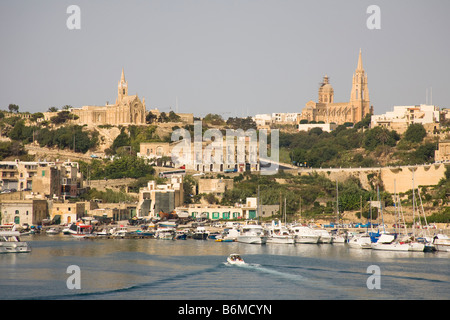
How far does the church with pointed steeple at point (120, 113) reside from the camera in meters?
77.3

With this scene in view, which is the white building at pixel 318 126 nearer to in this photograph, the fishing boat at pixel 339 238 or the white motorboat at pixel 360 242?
the fishing boat at pixel 339 238


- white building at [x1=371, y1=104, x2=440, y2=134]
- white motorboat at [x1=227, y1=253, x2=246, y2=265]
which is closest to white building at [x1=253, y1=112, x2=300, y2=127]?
white building at [x1=371, y1=104, x2=440, y2=134]

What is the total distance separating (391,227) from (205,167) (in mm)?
20583

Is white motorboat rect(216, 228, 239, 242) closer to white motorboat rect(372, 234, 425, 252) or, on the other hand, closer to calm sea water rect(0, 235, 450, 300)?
calm sea water rect(0, 235, 450, 300)

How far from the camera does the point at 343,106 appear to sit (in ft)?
334

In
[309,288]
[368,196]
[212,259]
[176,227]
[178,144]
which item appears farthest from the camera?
[178,144]

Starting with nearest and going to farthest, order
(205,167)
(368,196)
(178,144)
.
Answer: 1. (368,196)
2. (205,167)
3. (178,144)

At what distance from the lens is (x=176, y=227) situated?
4819cm

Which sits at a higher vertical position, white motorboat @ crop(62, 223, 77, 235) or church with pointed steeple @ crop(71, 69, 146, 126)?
church with pointed steeple @ crop(71, 69, 146, 126)

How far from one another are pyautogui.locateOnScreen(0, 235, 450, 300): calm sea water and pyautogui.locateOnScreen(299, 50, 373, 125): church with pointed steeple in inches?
2360

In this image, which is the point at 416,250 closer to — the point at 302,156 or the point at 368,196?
the point at 368,196

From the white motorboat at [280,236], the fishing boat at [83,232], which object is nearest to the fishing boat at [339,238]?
the white motorboat at [280,236]

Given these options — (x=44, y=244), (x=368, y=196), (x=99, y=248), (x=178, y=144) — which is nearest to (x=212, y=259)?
(x=99, y=248)

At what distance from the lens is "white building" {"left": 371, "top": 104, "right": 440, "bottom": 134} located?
2977 inches
